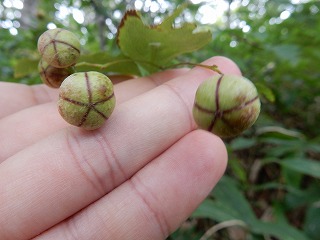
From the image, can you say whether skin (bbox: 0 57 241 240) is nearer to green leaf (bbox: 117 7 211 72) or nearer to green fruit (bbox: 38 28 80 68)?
green leaf (bbox: 117 7 211 72)

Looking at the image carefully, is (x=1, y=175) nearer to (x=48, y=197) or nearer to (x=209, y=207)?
(x=48, y=197)

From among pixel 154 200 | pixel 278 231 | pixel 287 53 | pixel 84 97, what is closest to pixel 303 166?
pixel 278 231

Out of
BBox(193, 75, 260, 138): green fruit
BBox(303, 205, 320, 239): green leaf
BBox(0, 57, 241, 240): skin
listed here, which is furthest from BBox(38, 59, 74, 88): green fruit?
BBox(303, 205, 320, 239): green leaf

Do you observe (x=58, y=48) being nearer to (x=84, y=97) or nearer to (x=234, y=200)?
(x=84, y=97)

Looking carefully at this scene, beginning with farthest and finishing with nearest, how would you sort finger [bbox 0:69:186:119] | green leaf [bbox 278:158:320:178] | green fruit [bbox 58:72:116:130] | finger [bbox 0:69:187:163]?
green leaf [bbox 278:158:320:178] → finger [bbox 0:69:186:119] → finger [bbox 0:69:187:163] → green fruit [bbox 58:72:116:130]

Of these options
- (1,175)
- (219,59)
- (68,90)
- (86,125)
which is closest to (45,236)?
(1,175)

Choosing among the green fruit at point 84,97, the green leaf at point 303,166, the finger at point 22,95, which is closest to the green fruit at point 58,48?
the green fruit at point 84,97
